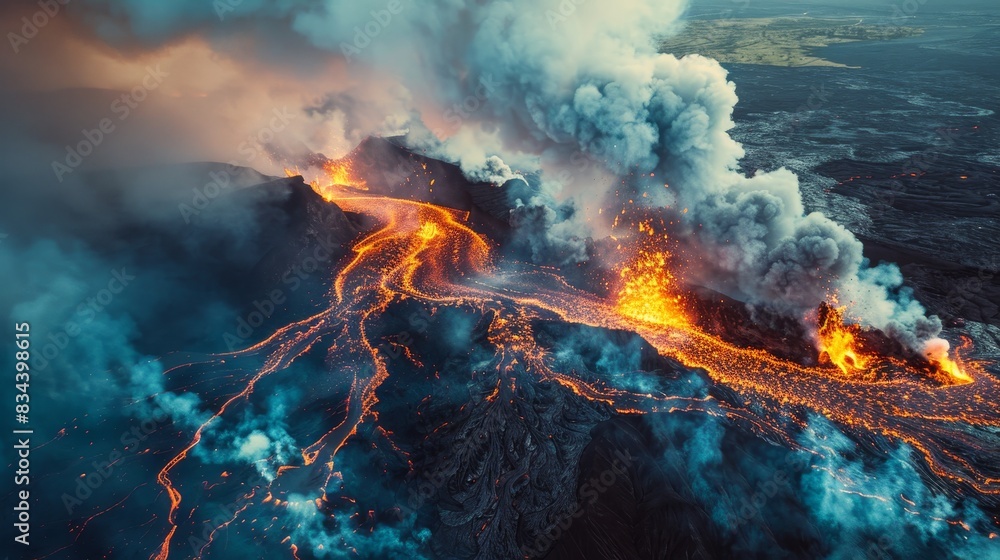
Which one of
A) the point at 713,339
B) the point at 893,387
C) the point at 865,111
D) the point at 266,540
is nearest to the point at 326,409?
the point at 266,540

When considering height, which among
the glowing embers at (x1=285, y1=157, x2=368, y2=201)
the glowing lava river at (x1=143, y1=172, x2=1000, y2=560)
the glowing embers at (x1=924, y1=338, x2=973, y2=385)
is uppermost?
the glowing embers at (x1=924, y1=338, x2=973, y2=385)

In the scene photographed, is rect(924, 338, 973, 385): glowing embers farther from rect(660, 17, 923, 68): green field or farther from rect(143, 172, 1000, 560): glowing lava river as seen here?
rect(660, 17, 923, 68): green field

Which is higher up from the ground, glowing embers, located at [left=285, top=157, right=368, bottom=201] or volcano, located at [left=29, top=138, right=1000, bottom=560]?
volcano, located at [left=29, top=138, right=1000, bottom=560]

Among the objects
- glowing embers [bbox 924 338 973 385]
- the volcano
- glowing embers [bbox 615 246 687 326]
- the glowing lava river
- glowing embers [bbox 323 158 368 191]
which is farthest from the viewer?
glowing embers [bbox 323 158 368 191]

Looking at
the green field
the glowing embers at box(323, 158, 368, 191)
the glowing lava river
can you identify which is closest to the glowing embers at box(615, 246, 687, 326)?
the glowing lava river

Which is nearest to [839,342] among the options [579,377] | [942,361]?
[942,361]

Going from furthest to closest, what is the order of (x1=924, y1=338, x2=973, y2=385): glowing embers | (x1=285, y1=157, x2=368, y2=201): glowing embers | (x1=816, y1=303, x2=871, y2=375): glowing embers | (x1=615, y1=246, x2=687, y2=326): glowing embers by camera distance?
(x1=285, y1=157, x2=368, y2=201): glowing embers < (x1=615, y1=246, x2=687, y2=326): glowing embers < (x1=816, y1=303, x2=871, y2=375): glowing embers < (x1=924, y1=338, x2=973, y2=385): glowing embers

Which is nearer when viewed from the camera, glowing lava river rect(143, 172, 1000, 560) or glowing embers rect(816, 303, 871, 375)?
glowing lava river rect(143, 172, 1000, 560)
